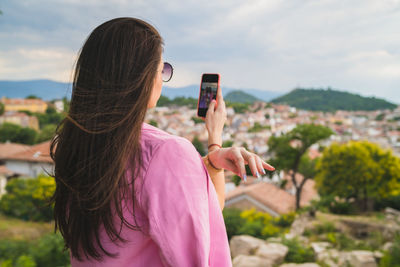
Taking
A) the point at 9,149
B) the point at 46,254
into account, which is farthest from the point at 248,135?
the point at 46,254

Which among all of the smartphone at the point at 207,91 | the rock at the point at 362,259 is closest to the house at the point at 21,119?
the rock at the point at 362,259

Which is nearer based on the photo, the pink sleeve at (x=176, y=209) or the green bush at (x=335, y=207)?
the pink sleeve at (x=176, y=209)

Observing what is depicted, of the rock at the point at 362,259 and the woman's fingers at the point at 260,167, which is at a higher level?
the woman's fingers at the point at 260,167

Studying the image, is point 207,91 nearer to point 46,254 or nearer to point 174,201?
point 174,201

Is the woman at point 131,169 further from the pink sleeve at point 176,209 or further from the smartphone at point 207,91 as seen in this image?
the smartphone at point 207,91

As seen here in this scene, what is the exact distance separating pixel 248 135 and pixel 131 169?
104 feet

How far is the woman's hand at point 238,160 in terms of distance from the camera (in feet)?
1.93

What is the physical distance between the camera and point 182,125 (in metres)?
33.4

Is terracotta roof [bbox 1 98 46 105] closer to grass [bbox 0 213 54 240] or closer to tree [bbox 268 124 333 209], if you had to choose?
grass [bbox 0 213 54 240]

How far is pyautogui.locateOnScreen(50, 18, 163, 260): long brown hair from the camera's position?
0.56 metres

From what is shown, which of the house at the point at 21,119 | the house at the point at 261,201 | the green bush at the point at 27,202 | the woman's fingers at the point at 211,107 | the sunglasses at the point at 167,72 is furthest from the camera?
the house at the point at 21,119

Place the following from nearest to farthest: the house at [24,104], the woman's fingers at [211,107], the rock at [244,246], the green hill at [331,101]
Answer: the woman's fingers at [211,107] < the rock at [244,246] < the house at [24,104] < the green hill at [331,101]

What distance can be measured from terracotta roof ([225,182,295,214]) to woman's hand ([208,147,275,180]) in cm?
1388

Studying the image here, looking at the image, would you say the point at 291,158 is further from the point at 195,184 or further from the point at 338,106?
the point at 338,106
